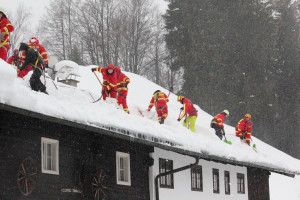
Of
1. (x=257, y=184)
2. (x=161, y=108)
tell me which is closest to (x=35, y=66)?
(x=161, y=108)

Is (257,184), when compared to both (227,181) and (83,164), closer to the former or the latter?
(227,181)

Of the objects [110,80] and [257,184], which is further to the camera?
[257,184]

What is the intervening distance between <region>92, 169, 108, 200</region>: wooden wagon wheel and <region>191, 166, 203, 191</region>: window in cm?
552

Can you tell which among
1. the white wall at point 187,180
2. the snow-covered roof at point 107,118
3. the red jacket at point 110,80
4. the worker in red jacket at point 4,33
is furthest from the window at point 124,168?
the worker in red jacket at point 4,33

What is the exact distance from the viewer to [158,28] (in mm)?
58031

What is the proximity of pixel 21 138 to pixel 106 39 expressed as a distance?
43442 millimetres

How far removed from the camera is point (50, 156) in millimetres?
12555

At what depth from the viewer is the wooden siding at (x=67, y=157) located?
36.2ft

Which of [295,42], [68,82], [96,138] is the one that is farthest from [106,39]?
[96,138]

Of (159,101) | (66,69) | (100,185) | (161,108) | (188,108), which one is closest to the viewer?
(100,185)

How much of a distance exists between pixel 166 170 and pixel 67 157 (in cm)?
524

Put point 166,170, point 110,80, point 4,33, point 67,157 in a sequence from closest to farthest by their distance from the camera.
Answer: point 4,33
point 67,157
point 110,80
point 166,170

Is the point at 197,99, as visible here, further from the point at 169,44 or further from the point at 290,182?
the point at 290,182

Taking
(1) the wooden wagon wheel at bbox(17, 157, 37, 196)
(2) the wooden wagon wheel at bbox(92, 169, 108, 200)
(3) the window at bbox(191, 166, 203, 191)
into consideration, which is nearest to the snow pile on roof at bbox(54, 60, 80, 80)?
(2) the wooden wagon wheel at bbox(92, 169, 108, 200)
